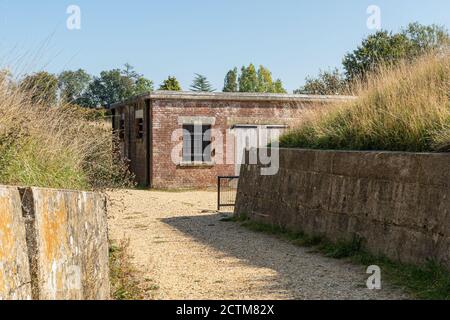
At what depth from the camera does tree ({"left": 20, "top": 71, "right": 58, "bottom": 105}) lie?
6.85 meters

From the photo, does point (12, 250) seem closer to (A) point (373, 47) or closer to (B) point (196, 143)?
(B) point (196, 143)

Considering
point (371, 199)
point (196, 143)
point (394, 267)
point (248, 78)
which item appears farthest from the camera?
point (248, 78)

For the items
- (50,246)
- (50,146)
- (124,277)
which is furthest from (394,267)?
(50,246)

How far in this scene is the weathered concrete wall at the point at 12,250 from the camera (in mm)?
3283

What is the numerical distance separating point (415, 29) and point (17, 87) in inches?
1563

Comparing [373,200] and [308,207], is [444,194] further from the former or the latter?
[308,207]

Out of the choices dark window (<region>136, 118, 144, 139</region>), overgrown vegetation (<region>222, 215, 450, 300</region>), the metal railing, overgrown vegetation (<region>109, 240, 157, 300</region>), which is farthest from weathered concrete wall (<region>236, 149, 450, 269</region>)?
dark window (<region>136, 118, 144, 139</region>)

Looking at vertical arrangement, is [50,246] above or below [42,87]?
below

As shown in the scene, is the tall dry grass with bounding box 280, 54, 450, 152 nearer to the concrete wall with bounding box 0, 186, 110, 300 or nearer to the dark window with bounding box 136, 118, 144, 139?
the concrete wall with bounding box 0, 186, 110, 300

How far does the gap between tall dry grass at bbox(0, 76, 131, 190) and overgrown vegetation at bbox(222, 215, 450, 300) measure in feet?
9.94

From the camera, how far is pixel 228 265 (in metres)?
7.45

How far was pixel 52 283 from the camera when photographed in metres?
4.05

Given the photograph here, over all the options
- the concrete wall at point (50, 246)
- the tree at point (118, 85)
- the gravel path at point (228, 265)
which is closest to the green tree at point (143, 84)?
the tree at point (118, 85)

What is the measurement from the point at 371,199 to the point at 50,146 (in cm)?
417
